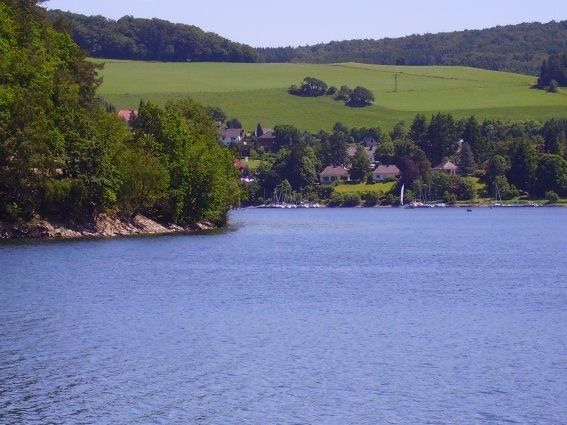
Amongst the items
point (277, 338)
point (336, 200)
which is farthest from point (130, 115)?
point (277, 338)

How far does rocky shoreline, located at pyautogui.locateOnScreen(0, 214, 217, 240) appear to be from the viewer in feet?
256

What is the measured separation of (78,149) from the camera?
3268 inches

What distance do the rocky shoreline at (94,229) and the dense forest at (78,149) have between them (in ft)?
2.17

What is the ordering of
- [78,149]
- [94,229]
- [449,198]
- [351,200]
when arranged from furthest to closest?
1. [351,200]
2. [449,198]
3. [94,229]
4. [78,149]

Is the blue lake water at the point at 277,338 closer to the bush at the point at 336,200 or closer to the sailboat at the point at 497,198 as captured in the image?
the sailboat at the point at 497,198

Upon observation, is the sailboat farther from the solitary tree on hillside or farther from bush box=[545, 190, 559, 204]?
bush box=[545, 190, 559, 204]

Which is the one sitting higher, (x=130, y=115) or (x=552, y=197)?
(x=130, y=115)

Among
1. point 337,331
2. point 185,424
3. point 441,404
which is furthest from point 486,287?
point 185,424

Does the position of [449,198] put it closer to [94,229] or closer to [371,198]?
[371,198]

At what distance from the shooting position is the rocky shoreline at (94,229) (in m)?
78.1

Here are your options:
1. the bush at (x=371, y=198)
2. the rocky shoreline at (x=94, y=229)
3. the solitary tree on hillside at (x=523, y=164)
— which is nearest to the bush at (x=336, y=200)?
the bush at (x=371, y=198)

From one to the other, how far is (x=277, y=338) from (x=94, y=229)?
4899cm

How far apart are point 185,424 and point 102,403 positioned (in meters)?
3.05

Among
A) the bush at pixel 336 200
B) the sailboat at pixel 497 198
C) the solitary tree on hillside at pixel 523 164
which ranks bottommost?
the bush at pixel 336 200
